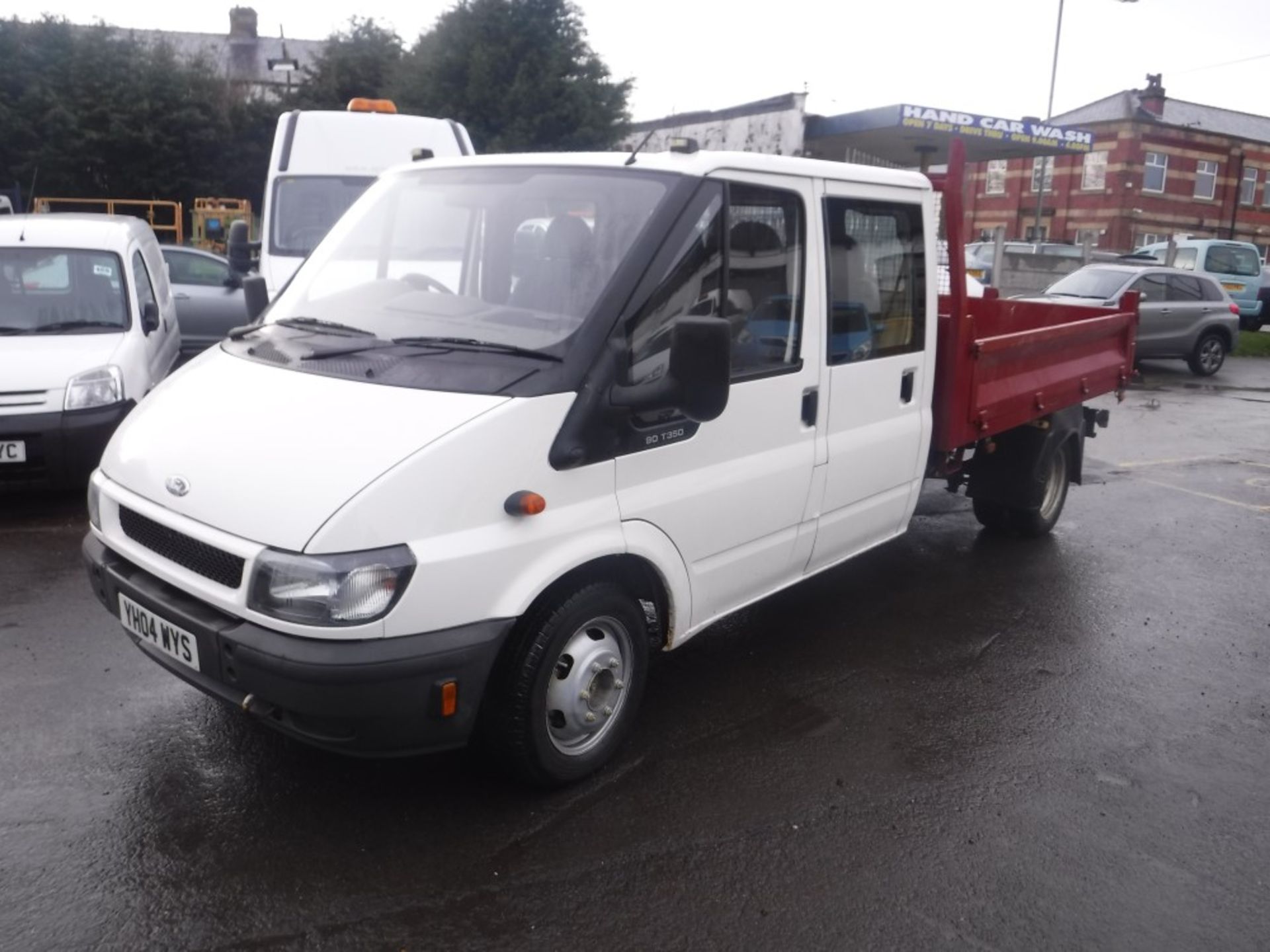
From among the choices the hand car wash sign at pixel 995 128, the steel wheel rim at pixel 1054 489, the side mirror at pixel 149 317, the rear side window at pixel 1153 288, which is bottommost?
the steel wheel rim at pixel 1054 489

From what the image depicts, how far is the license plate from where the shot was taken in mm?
3230

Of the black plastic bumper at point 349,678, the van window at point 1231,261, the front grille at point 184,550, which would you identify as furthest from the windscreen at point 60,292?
the van window at point 1231,261

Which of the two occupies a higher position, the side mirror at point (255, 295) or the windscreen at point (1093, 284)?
the windscreen at point (1093, 284)

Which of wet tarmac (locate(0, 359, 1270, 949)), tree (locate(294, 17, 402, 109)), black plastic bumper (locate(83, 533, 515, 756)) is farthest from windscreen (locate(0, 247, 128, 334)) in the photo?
tree (locate(294, 17, 402, 109))

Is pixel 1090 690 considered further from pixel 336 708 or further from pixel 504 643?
pixel 336 708

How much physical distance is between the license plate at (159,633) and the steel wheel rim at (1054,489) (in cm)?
543

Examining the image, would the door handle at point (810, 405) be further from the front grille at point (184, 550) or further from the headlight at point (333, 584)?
the front grille at point (184, 550)

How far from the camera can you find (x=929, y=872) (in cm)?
337

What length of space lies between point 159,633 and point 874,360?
3098 millimetres

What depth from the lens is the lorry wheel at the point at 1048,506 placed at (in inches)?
274

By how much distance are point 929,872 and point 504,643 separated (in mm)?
1516

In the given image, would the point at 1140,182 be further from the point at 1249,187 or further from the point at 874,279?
the point at 874,279

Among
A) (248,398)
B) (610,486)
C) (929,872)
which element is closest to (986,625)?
(929,872)

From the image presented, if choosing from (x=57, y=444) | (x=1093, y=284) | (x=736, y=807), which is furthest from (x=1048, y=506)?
(x=1093, y=284)
